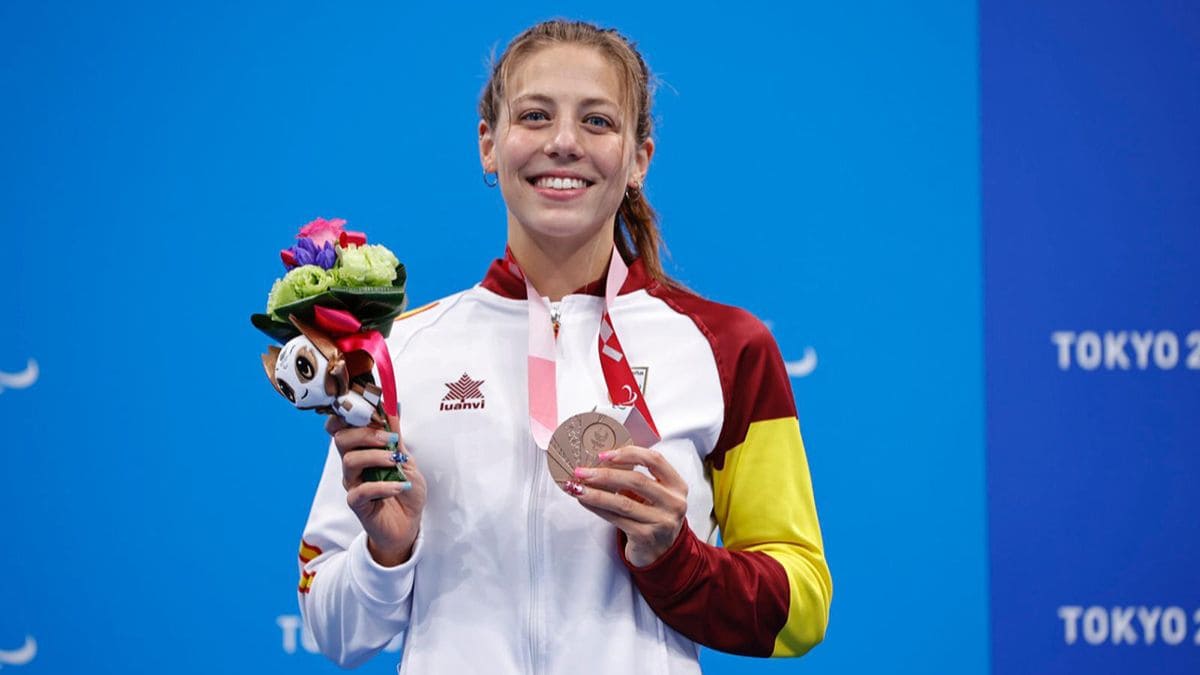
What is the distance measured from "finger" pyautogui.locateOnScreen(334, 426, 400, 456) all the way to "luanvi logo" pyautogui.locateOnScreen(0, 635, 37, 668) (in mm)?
1261

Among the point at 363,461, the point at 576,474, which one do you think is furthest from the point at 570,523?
the point at 363,461

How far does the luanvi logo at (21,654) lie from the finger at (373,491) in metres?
1.25

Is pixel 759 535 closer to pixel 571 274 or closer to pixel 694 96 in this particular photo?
pixel 571 274

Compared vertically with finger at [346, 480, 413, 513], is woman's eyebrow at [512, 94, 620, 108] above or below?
above

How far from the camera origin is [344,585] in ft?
5.01

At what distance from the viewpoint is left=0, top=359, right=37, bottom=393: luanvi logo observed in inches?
93.9

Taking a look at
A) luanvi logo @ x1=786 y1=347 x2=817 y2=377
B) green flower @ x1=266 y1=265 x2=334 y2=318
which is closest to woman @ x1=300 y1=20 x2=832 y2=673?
green flower @ x1=266 y1=265 x2=334 y2=318

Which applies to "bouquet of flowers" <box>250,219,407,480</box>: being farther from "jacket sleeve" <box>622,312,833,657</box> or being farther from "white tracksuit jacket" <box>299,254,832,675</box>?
"jacket sleeve" <box>622,312,833,657</box>

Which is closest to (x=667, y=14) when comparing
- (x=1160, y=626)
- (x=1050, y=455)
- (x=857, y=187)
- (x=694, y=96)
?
(x=694, y=96)

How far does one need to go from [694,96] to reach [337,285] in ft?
3.68

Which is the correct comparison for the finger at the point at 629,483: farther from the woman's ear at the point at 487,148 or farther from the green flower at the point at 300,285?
the woman's ear at the point at 487,148

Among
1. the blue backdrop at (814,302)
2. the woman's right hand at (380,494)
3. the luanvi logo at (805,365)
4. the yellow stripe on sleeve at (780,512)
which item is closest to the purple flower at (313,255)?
the woman's right hand at (380,494)

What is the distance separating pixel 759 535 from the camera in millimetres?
1577

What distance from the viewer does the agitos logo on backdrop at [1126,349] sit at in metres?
2.34
